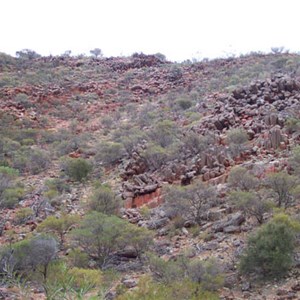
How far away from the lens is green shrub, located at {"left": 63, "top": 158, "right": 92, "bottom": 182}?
635 inches

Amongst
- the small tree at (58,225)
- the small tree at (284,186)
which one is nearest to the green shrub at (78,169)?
the small tree at (58,225)

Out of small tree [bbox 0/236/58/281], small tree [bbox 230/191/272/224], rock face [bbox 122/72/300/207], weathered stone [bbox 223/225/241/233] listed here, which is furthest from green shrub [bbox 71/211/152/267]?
small tree [bbox 230/191/272/224]

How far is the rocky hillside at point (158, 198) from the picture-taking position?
7.89 meters

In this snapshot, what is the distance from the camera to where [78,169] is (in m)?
16.2

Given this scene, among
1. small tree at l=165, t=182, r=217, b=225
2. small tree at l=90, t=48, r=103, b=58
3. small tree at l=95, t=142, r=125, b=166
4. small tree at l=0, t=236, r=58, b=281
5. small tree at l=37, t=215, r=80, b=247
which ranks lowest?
small tree at l=0, t=236, r=58, b=281

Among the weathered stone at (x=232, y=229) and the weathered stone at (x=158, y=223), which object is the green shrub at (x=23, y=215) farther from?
the weathered stone at (x=232, y=229)

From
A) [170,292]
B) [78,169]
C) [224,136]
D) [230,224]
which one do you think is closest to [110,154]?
[78,169]

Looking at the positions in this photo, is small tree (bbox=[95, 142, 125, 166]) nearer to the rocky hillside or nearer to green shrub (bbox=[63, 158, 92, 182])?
the rocky hillside

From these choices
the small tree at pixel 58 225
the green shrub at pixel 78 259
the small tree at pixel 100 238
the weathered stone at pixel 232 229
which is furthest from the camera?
the small tree at pixel 58 225

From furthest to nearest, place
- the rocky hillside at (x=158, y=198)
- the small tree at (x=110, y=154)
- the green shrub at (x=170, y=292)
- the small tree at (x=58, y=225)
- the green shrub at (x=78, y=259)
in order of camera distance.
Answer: the small tree at (x=110, y=154) → the small tree at (x=58, y=225) → the green shrub at (x=78, y=259) → the rocky hillside at (x=158, y=198) → the green shrub at (x=170, y=292)

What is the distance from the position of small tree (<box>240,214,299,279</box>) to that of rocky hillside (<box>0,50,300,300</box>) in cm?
2

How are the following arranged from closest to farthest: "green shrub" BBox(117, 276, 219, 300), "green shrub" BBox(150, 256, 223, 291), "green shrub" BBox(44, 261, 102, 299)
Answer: "green shrub" BBox(117, 276, 219, 300), "green shrub" BBox(44, 261, 102, 299), "green shrub" BBox(150, 256, 223, 291)

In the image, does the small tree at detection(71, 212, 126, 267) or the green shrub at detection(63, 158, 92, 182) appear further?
the green shrub at detection(63, 158, 92, 182)

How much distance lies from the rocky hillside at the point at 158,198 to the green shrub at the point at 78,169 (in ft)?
0.14
